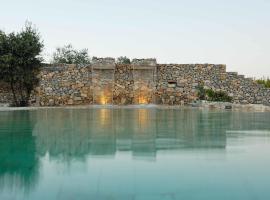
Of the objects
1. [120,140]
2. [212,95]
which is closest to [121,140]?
[120,140]

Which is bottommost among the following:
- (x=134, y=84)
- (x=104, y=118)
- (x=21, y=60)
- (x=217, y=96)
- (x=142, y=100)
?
(x=104, y=118)

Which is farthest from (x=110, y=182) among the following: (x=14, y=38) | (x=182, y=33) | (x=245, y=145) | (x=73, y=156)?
(x=182, y=33)

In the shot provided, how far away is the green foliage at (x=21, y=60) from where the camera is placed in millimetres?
21406

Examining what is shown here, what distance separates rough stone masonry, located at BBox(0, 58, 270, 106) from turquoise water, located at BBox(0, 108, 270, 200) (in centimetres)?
1398

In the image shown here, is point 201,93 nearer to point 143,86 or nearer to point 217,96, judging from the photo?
point 217,96

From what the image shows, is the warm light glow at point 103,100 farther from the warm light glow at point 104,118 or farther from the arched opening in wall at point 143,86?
the warm light glow at point 104,118

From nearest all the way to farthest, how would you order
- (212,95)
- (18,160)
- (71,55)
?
1. (18,160)
2. (212,95)
3. (71,55)

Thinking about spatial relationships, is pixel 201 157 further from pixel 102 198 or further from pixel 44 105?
pixel 44 105

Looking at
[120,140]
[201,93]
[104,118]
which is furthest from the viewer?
[201,93]

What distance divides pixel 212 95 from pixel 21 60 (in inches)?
372

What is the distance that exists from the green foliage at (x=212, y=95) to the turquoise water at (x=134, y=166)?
1363 centimetres

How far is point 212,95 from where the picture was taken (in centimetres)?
2253

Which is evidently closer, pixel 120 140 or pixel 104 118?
pixel 120 140

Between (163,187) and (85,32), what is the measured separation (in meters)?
24.6
